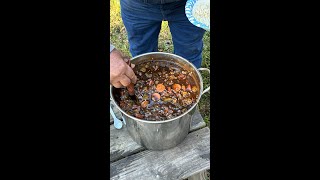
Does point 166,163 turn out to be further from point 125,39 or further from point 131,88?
point 125,39

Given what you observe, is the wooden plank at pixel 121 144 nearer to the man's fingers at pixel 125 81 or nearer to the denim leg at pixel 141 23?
the man's fingers at pixel 125 81

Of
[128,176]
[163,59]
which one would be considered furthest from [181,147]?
[163,59]

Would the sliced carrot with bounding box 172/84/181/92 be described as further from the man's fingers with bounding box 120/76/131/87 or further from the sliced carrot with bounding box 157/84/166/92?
the man's fingers with bounding box 120/76/131/87

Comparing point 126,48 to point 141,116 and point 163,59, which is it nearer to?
point 163,59

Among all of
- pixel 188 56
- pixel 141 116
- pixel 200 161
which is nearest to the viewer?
pixel 141 116

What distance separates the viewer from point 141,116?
35.9 inches

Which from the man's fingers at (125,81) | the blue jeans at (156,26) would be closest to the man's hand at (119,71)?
the man's fingers at (125,81)

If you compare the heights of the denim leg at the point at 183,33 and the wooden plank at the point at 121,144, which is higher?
the denim leg at the point at 183,33

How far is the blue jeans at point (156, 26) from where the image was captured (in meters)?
→ 1.16

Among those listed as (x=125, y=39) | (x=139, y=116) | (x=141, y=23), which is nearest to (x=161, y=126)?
(x=139, y=116)

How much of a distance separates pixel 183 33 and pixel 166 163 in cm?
56

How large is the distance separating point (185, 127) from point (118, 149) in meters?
0.25

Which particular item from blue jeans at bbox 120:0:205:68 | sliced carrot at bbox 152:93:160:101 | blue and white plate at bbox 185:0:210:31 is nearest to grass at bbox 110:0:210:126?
blue jeans at bbox 120:0:205:68

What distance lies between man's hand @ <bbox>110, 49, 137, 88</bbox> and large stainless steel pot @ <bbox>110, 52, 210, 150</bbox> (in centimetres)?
6
